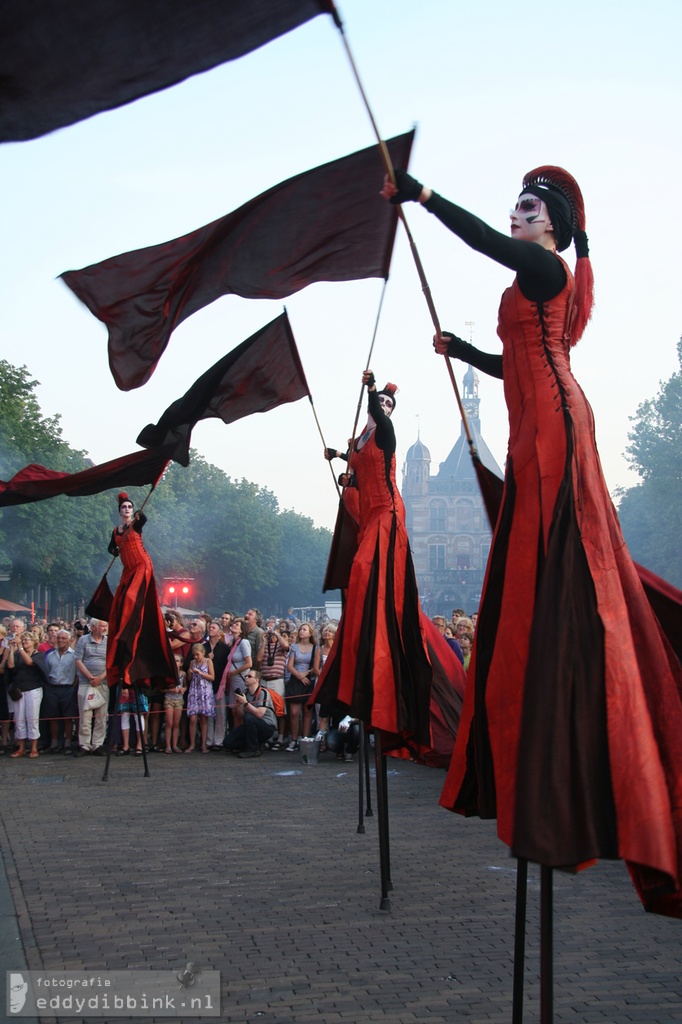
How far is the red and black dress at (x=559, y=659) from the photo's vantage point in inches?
122

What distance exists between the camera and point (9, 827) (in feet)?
28.6

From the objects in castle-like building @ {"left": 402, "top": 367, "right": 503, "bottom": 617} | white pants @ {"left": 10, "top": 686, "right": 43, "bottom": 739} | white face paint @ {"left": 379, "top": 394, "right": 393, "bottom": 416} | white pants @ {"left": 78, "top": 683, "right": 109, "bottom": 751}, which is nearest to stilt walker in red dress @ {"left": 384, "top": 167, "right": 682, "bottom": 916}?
white face paint @ {"left": 379, "top": 394, "right": 393, "bottom": 416}

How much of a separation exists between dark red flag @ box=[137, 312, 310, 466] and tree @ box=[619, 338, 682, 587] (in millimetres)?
45270

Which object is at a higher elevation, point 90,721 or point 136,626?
point 136,626

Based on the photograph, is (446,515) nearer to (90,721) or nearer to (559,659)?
(90,721)

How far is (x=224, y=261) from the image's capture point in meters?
5.84

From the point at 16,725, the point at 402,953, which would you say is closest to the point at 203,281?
the point at 402,953

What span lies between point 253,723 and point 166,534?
52947mm

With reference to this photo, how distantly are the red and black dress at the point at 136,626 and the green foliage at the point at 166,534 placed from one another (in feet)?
94.2

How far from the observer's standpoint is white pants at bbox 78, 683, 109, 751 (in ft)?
47.3

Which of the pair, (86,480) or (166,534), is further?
(166,534)

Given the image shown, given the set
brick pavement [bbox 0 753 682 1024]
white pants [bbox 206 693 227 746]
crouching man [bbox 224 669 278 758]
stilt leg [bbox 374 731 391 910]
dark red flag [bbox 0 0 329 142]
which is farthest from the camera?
white pants [bbox 206 693 227 746]

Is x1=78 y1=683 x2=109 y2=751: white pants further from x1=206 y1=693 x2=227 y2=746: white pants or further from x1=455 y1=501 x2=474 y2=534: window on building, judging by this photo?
x1=455 y1=501 x2=474 y2=534: window on building

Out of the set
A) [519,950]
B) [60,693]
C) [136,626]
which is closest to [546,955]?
[519,950]
